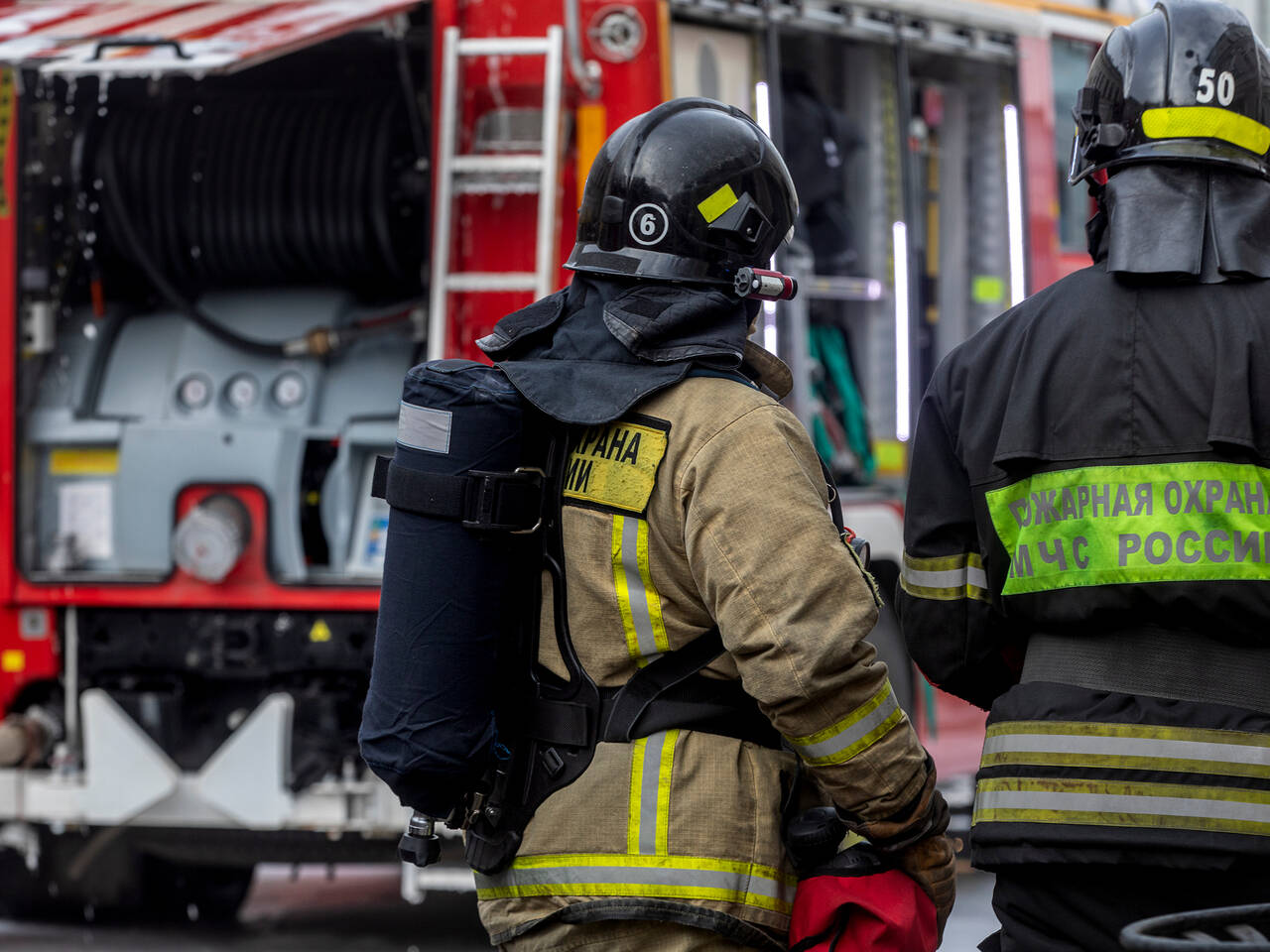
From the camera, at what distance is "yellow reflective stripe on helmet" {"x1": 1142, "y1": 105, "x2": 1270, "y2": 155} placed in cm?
246

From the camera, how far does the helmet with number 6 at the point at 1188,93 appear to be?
2.47 m

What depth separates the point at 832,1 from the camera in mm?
5758

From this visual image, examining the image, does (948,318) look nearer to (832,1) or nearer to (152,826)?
(832,1)

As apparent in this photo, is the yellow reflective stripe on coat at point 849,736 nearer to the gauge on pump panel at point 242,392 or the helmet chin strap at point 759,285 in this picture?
the helmet chin strap at point 759,285

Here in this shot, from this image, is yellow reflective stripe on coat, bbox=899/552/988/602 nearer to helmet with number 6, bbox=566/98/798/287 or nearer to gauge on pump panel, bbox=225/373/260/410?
helmet with number 6, bbox=566/98/798/287

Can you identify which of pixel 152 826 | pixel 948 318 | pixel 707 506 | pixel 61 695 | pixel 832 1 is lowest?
pixel 152 826

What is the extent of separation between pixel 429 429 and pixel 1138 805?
1.06m

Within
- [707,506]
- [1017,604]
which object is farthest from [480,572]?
[1017,604]

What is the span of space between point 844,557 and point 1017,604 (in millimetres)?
255

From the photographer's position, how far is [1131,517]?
2.32 metres

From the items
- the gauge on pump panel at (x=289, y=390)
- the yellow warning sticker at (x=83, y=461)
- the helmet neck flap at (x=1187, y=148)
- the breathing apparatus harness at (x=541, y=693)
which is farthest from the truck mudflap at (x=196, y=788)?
→ the helmet neck flap at (x=1187, y=148)

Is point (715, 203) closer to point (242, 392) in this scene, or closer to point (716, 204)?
point (716, 204)

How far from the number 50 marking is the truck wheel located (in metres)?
4.54

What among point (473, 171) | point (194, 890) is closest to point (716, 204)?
point (473, 171)
